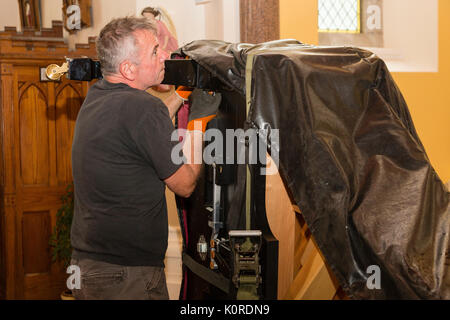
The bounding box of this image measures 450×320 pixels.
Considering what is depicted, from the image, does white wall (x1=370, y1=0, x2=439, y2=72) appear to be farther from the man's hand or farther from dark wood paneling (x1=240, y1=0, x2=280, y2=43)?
the man's hand

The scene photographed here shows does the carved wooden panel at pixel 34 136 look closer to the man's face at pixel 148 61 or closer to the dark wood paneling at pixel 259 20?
the dark wood paneling at pixel 259 20

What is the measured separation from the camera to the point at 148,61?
2.12 meters

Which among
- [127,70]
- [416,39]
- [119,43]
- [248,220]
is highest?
[416,39]

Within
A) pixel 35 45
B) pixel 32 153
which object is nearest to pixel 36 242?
pixel 32 153

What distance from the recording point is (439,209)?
1804 millimetres

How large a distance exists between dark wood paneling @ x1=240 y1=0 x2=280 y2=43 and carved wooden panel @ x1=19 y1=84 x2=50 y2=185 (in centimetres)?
303

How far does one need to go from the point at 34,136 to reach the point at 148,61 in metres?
3.79

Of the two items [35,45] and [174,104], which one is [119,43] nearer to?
[174,104]

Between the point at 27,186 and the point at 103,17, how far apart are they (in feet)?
6.51

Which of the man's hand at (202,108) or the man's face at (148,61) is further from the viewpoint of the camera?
the man's hand at (202,108)

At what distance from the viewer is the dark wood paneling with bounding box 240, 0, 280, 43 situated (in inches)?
128

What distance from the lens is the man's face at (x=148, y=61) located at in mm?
2102

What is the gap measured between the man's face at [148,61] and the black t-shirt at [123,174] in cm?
9

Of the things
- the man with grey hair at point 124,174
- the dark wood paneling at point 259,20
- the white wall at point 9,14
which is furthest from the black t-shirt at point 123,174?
the white wall at point 9,14
